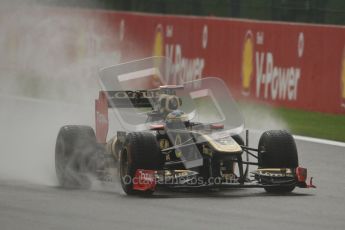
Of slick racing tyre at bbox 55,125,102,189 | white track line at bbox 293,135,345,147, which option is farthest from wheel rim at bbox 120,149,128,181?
white track line at bbox 293,135,345,147

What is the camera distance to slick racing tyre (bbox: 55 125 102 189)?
12372 mm

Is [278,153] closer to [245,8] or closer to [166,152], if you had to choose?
[166,152]

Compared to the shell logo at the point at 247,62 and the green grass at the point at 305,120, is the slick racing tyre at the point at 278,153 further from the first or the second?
the shell logo at the point at 247,62

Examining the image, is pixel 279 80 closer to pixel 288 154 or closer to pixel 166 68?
pixel 166 68

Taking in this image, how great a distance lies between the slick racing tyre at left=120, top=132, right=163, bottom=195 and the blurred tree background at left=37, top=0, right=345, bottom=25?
1000 cm

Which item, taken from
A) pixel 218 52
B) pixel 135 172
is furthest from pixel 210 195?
pixel 218 52

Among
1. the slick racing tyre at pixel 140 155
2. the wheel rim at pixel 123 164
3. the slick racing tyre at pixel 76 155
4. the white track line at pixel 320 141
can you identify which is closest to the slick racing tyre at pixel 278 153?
the slick racing tyre at pixel 140 155

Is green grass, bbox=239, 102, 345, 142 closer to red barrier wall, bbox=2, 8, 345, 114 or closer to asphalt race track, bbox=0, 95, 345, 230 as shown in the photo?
red barrier wall, bbox=2, 8, 345, 114

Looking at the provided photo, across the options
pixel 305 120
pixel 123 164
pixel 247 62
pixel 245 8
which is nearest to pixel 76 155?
pixel 123 164

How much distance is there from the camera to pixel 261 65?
69.9ft

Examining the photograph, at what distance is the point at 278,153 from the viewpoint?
454 inches

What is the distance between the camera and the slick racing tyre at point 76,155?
487 inches

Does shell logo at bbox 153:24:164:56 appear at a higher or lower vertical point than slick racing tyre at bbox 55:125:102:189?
higher

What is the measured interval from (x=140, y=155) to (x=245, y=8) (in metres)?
12.6
